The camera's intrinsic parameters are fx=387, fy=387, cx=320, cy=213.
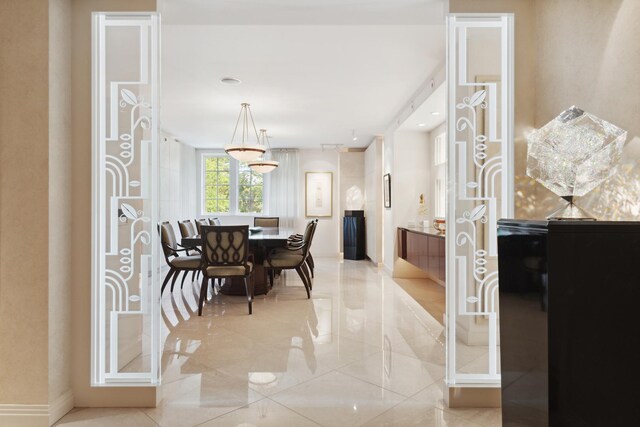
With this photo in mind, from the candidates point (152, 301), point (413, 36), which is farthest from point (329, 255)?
point (152, 301)

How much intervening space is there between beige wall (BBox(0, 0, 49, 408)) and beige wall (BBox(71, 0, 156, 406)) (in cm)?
19

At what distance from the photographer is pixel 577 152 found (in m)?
1.62

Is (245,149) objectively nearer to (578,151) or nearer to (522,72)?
(522,72)

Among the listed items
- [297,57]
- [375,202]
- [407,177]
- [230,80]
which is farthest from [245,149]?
[375,202]

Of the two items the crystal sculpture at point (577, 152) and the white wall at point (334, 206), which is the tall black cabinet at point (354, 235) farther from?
the crystal sculpture at point (577, 152)

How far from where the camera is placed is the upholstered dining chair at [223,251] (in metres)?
4.16

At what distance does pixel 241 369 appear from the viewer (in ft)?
9.20

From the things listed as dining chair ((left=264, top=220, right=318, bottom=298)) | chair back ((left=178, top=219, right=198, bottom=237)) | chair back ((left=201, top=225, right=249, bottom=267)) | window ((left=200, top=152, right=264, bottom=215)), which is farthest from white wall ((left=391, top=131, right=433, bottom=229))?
window ((left=200, top=152, right=264, bottom=215))

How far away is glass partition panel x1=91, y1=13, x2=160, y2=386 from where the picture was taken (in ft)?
7.48

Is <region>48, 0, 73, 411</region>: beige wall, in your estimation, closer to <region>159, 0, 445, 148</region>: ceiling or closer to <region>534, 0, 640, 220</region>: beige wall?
<region>159, 0, 445, 148</region>: ceiling

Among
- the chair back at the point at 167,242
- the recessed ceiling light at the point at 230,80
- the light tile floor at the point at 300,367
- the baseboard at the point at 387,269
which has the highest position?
the recessed ceiling light at the point at 230,80

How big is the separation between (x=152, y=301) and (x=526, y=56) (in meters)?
2.67

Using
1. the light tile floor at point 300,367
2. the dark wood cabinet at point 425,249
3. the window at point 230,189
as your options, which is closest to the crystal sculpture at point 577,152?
the light tile floor at point 300,367

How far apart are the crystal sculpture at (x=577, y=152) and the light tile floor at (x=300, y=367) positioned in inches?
52.6
